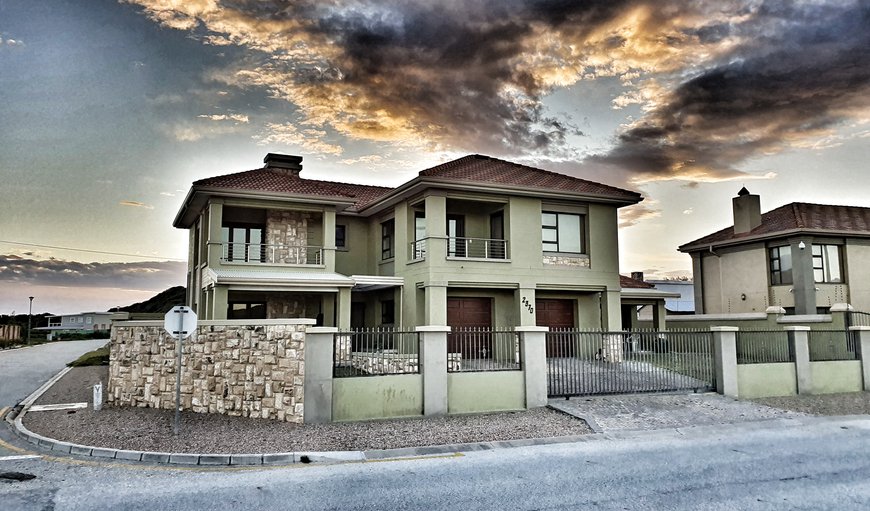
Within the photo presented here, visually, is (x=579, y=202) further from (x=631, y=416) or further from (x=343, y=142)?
(x=631, y=416)

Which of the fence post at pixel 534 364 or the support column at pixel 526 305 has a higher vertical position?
the support column at pixel 526 305

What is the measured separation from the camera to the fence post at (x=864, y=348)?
1886cm

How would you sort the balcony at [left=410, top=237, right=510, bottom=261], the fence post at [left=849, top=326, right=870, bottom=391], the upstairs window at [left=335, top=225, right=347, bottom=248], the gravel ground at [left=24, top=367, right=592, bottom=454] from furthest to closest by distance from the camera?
the upstairs window at [left=335, top=225, right=347, bottom=248], the balcony at [left=410, top=237, right=510, bottom=261], the fence post at [left=849, top=326, right=870, bottom=391], the gravel ground at [left=24, top=367, right=592, bottom=454]

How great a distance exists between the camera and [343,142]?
22266mm

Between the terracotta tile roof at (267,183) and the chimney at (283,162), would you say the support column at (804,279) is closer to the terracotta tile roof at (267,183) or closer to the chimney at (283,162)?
the terracotta tile roof at (267,183)

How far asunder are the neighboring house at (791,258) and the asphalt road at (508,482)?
18861 millimetres

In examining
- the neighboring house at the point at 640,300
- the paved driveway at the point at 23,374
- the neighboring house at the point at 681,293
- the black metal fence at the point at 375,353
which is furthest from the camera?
the neighboring house at the point at 681,293

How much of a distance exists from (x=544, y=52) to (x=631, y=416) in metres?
11.4

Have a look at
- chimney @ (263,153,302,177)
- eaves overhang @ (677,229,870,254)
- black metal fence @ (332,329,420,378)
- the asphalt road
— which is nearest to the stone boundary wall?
black metal fence @ (332,329,420,378)

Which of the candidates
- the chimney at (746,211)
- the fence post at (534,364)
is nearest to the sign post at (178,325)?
the fence post at (534,364)

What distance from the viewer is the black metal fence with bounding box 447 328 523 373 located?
1391 centimetres

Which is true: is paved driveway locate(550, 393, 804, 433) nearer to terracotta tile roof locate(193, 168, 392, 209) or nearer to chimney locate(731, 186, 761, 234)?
terracotta tile roof locate(193, 168, 392, 209)

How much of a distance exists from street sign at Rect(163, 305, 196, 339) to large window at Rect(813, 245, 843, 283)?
27.5m

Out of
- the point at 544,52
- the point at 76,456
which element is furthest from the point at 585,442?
the point at 544,52
